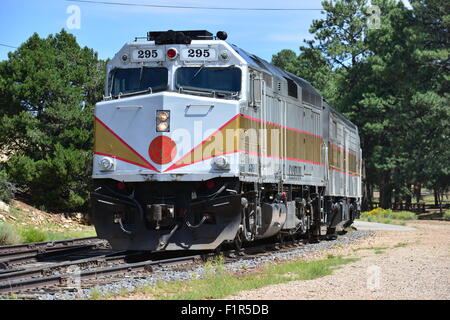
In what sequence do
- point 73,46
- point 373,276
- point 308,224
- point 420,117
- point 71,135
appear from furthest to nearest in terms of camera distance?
point 420,117, point 73,46, point 71,135, point 308,224, point 373,276

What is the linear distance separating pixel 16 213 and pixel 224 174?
19.6 metres

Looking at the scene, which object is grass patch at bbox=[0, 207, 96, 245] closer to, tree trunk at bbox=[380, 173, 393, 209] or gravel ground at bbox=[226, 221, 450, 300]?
gravel ground at bbox=[226, 221, 450, 300]

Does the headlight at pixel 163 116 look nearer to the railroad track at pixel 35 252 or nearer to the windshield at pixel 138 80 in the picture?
the windshield at pixel 138 80

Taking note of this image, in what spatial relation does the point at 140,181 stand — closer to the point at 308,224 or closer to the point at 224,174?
the point at 224,174

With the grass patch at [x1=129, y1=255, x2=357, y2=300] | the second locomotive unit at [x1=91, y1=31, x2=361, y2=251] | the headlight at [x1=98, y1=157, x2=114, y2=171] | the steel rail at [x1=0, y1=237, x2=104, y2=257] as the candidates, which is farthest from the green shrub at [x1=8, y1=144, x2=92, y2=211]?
the grass patch at [x1=129, y1=255, x2=357, y2=300]

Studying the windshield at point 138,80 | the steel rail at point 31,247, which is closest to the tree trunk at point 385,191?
the steel rail at point 31,247

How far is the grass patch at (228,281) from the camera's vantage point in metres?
10.1

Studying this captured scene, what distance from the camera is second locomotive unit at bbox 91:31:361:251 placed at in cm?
1396

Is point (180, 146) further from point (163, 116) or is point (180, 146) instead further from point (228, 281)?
point (228, 281)

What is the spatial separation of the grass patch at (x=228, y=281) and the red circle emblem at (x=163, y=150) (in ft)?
8.06

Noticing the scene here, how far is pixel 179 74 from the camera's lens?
1455cm

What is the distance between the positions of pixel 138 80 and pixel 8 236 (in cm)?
793

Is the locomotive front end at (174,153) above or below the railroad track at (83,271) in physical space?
above
